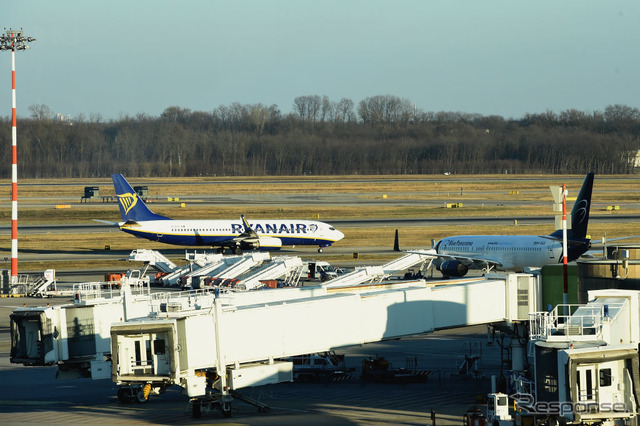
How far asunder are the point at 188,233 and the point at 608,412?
8471 centimetres

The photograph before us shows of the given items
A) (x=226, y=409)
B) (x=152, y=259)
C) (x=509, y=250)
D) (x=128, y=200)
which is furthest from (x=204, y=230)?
(x=226, y=409)

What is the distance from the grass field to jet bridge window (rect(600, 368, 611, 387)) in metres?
76.5

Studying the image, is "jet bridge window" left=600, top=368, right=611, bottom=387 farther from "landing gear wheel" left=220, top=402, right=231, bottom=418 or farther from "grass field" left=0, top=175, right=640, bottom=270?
"grass field" left=0, top=175, right=640, bottom=270

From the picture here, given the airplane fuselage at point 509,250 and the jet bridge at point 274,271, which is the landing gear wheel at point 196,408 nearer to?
the jet bridge at point 274,271

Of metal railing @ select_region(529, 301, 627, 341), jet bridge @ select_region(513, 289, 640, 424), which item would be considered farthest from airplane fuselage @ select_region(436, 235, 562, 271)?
jet bridge @ select_region(513, 289, 640, 424)

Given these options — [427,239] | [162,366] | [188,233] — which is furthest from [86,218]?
[162,366]

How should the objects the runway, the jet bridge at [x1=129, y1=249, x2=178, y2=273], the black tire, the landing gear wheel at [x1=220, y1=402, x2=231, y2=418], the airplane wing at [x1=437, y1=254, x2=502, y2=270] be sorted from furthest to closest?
the runway
the jet bridge at [x1=129, y1=249, x2=178, y2=273]
the airplane wing at [x1=437, y1=254, x2=502, y2=270]
the black tire
the landing gear wheel at [x1=220, y1=402, x2=231, y2=418]

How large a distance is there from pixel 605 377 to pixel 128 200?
3455 inches

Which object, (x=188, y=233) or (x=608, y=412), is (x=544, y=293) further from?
(x=188, y=233)

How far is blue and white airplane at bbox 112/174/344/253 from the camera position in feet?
347

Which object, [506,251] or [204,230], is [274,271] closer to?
[506,251]

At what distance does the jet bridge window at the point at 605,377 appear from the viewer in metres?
25.5

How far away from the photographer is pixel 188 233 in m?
106

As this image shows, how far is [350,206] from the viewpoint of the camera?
156 metres
